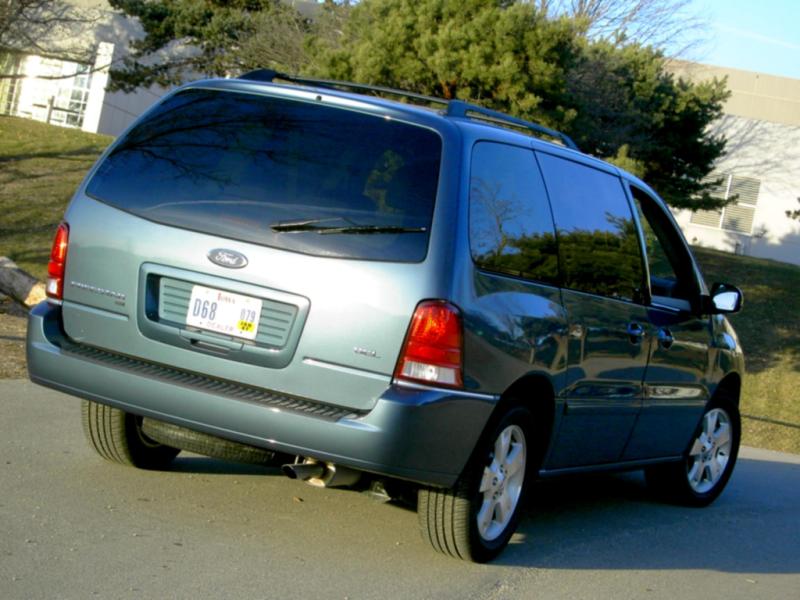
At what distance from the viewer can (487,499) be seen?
17.9 feet

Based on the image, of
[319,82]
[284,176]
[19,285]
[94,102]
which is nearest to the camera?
[284,176]

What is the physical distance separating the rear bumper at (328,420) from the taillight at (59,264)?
33 centimetres

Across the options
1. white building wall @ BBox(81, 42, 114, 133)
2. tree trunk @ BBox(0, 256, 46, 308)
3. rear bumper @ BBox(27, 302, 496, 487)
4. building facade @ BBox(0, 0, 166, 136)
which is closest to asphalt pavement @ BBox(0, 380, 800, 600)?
rear bumper @ BBox(27, 302, 496, 487)

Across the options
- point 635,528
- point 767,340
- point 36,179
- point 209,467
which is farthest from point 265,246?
point 36,179

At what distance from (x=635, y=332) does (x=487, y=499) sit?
146 cm

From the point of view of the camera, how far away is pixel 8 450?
6.43m

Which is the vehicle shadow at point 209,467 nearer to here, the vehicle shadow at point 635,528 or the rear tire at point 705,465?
the vehicle shadow at point 635,528

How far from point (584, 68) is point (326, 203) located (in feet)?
71.3

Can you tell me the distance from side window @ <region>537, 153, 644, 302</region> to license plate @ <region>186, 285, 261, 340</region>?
5.26 feet

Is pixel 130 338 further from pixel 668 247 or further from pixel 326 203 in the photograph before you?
pixel 668 247

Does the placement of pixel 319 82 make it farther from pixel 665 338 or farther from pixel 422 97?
pixel 665 338

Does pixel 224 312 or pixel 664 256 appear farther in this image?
pixel 664 256

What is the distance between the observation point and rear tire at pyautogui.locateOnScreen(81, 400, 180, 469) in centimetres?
609

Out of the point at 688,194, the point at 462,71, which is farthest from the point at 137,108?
the point at 462,71
